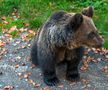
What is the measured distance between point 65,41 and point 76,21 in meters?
0.37

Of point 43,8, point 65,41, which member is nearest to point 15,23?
point 43,8

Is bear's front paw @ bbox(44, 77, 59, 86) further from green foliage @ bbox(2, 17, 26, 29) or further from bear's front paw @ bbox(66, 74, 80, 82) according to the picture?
green foliage @ bbox(2, 17, 26, 29)

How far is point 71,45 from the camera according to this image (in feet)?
18.5

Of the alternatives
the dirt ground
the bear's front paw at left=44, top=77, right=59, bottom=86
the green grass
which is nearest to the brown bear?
the bear's front paw at left=44, top=77, right=59, bottom=86

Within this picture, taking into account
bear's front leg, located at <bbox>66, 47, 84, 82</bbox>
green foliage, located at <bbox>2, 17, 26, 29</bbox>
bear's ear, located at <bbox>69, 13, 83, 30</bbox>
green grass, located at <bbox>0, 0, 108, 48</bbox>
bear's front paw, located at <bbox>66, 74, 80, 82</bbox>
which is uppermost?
bear's ear, located at <bbox>69, 13, 83, 30</bbox>

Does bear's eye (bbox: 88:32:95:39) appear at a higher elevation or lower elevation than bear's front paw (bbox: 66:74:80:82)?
higher

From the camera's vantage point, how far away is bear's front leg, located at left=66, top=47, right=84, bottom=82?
19.3 feet

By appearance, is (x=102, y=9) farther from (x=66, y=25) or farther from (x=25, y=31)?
(x=66, y=25)

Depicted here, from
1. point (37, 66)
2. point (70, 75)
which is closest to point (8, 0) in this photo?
point (37, 66)

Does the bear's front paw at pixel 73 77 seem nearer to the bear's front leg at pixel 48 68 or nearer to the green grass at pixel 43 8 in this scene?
the bear's front leg at pixel 48 68

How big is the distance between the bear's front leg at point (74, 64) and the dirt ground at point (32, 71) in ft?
0.31

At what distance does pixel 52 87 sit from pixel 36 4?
3250 mm

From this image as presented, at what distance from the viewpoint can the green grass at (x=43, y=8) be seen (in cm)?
836

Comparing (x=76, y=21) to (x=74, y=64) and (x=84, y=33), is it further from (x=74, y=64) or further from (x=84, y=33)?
(x=74, y=64)
